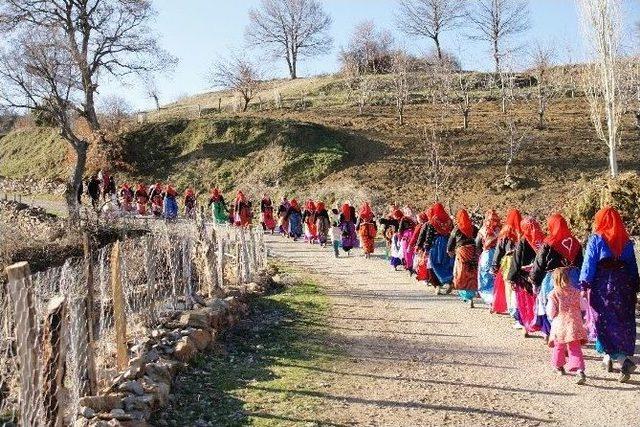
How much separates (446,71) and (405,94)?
3232mm

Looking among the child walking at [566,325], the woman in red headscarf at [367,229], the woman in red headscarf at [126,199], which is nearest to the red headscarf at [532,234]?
the child walking at [566,325]

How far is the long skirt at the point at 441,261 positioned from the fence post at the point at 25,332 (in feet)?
31.9

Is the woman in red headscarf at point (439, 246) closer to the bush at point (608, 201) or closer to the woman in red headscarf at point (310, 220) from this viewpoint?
the bush at point (608, 201)

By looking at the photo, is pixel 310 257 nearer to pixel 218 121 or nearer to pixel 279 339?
pixel 279 339

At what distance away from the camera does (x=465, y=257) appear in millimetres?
12516

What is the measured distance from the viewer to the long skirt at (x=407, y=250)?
631 inches

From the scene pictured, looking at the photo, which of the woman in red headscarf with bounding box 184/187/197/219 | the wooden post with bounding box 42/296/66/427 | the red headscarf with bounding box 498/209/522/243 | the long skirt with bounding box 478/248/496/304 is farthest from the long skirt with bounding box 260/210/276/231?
the wooden post with bounding box 42/296/66/427

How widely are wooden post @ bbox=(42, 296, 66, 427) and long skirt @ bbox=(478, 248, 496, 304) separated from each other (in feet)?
26.8

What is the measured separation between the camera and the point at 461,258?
12555mm

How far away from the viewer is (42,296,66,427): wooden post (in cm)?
518

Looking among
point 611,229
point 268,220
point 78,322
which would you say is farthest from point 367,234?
point 78,322

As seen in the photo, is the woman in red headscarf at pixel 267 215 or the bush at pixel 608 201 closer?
the bush at pixel 608 201

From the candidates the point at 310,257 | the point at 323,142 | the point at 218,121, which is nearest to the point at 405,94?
the point at 323,142

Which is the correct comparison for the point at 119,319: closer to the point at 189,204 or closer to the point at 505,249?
the point at 505,249
